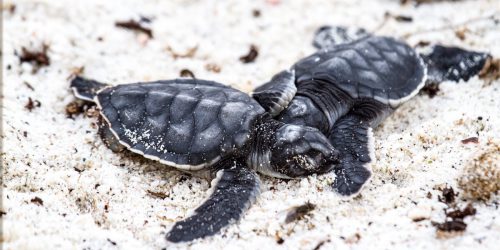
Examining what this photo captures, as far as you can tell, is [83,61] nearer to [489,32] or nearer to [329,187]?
[329,187]

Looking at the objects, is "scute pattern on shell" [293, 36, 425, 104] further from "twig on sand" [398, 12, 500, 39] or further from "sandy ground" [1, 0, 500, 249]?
"twig on sand" [398, 12, 500, 39]

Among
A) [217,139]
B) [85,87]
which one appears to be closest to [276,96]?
[217,139]

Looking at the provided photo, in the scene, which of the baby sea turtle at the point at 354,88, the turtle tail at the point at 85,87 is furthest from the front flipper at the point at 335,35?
the turtle tail at the point at 85,87

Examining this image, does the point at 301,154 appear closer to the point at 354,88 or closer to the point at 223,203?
the point at 223,203

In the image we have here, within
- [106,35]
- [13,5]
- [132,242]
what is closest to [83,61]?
[106,35]

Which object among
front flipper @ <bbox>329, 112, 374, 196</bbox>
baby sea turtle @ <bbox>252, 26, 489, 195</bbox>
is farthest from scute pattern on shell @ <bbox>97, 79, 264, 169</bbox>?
front flipper @ <bbox>329, 112, 374, 196</bbox>
